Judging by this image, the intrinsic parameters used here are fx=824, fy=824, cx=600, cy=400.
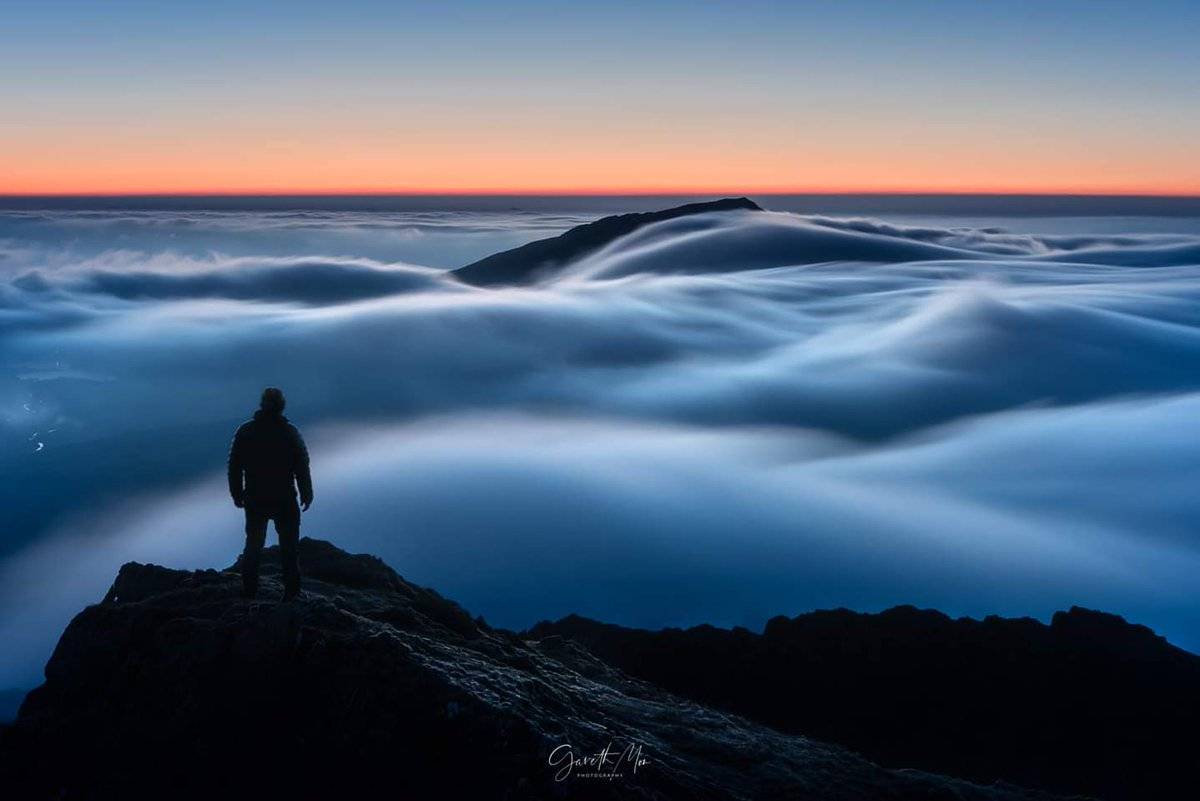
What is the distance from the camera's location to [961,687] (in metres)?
25.6

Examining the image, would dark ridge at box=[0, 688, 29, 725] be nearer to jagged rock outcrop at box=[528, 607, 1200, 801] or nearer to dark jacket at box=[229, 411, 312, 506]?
jagged rock outcrop at box=[528, 607, 1200, 801]

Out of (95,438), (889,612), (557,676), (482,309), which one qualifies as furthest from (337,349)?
(557,676)

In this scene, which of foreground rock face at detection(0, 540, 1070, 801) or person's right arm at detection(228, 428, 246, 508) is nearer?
foreground rock face at detection(0, 540, 1070, 801)

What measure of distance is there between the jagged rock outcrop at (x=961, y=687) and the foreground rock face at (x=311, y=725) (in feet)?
43.5

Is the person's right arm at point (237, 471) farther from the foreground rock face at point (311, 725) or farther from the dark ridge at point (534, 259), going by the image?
the dark ridge at point (534, 259)

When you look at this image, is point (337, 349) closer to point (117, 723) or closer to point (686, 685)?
point (686, 685)

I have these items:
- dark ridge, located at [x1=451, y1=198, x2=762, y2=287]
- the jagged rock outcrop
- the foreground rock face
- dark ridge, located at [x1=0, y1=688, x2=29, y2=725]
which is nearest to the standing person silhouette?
the foreground rock face

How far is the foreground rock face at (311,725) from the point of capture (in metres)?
8.45

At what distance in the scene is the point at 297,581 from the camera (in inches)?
424

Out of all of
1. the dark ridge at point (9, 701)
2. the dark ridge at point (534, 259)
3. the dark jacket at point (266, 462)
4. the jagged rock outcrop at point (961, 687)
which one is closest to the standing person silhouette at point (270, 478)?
the dark jacket at point (266, 462)

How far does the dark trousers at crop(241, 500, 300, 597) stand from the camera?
10547mm

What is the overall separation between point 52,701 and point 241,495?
3156 millimetres

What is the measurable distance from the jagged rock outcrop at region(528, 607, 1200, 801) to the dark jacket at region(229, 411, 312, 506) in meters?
15.0

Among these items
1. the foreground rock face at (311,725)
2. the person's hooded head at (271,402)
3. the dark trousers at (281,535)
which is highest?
the person's hooded head at (271,402)
